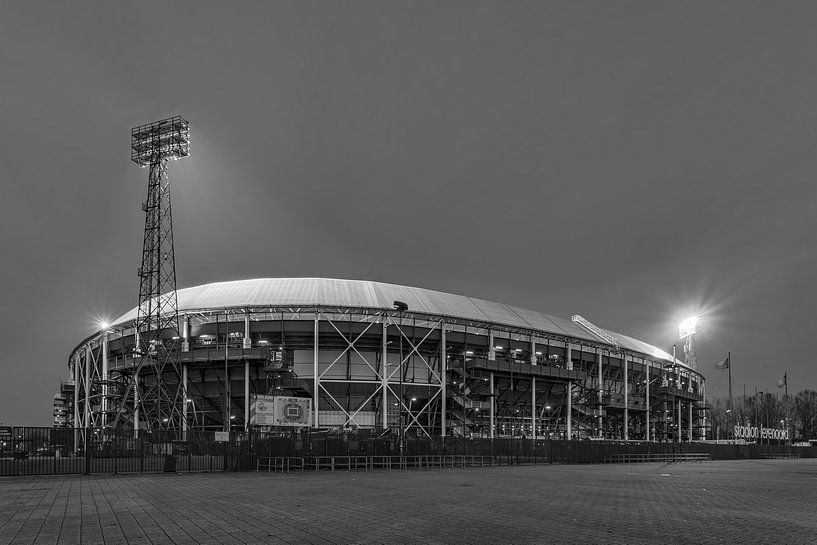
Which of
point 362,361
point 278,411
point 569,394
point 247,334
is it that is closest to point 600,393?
point 569,394

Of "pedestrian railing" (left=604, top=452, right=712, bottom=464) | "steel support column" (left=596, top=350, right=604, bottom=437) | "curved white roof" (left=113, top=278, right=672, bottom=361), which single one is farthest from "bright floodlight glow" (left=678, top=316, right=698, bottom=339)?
"pedestrian railing" (left=604, top=452, right=712, bottom=464)

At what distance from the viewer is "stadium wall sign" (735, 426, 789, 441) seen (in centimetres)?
13231

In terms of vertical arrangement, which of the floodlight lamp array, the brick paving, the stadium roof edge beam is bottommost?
the brick paving

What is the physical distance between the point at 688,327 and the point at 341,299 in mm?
65455

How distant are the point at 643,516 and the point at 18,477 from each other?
27423mm

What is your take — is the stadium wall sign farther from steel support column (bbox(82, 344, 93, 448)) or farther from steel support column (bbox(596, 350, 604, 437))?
steel support column (bbox(82, 344, 93, 448))

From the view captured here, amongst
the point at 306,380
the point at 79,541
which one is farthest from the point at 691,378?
the point at 79,541

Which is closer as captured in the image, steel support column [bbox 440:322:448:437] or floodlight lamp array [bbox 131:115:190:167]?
floodlight lamp array [bbox 131:115:190:167]

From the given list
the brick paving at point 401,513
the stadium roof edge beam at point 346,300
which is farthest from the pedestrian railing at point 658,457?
the brick paving at point 401,513

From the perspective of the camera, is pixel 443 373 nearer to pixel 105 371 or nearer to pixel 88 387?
pixel 105 371

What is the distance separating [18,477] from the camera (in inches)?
1233

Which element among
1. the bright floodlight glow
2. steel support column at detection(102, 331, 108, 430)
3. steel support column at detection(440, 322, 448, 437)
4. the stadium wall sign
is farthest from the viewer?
the stadium wall sign

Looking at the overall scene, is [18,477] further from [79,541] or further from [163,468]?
[79,541]

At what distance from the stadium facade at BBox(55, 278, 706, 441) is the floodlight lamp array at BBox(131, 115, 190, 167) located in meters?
14.6
